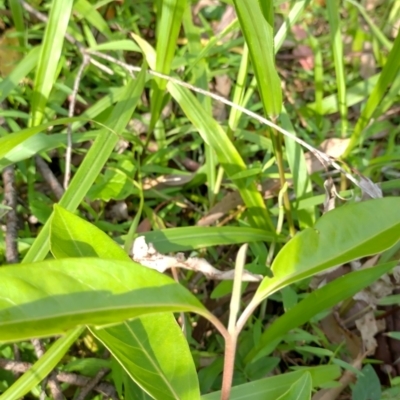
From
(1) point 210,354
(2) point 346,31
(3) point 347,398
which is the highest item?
(2) point 346,31

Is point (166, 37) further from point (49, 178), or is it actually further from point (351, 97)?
point (351, 97)

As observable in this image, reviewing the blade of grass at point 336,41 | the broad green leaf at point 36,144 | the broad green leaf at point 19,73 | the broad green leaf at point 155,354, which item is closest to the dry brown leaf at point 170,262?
the broad green leaf at point 155,354

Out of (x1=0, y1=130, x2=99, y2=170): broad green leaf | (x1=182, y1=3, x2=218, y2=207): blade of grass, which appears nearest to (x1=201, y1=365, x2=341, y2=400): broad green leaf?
(x1=182, y1=3, x2=218, y2=207): blade of grass

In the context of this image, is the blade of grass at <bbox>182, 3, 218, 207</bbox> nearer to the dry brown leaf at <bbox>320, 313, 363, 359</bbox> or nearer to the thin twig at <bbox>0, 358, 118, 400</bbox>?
the dry brown leaf at <bbox>320, 313, 363, 359</bbox>

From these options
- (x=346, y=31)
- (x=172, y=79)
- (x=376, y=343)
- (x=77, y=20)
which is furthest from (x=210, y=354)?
(x=346, y=31)

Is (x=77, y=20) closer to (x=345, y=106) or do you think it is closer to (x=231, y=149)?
(x=231, y=149)

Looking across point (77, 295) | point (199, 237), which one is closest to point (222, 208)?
point (199, 237)

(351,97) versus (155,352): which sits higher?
(351,97)
